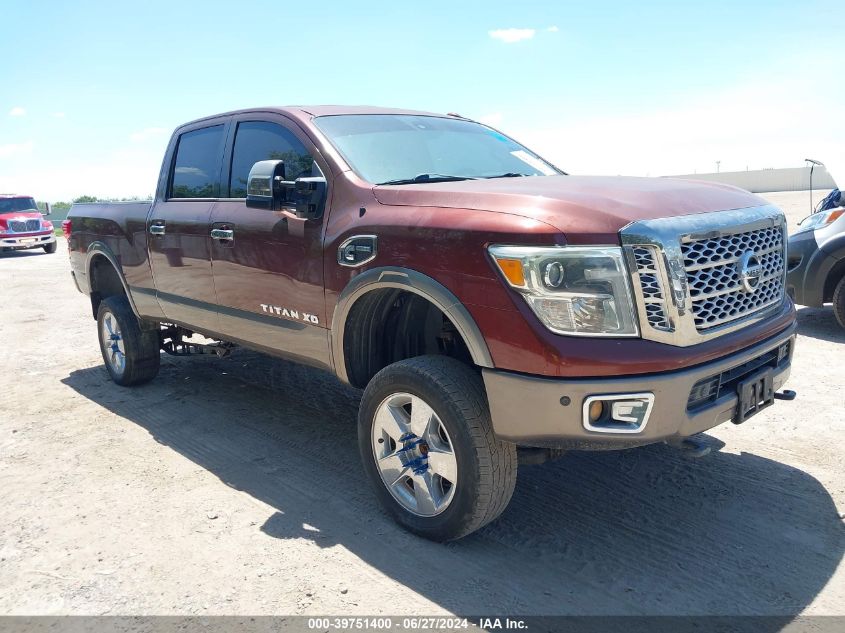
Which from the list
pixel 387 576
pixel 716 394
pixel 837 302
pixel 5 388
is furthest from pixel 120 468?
pixel 837 302

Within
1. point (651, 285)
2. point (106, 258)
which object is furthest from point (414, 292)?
point (106, 258)

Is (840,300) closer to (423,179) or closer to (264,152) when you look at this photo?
(423,179)

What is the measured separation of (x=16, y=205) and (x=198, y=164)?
2229 centimetres

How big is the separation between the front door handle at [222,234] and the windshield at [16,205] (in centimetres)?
2255

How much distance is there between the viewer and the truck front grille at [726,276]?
271 cm

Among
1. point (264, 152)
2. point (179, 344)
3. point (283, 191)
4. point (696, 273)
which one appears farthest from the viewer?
point (179, 344)

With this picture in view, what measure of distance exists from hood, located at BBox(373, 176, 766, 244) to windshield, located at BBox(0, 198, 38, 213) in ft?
78.9

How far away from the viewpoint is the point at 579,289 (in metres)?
2.59

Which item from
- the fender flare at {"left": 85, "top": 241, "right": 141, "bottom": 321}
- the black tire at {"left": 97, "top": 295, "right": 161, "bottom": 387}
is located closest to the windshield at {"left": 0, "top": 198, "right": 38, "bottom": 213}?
the fender flare at {"left": 85, "top": 241, "right": 141, "bottom": 321}

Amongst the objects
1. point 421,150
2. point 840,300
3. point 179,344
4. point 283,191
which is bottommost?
point 840,300

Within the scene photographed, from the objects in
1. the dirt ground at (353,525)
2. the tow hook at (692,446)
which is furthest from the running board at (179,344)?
the tow hook at (692,446)

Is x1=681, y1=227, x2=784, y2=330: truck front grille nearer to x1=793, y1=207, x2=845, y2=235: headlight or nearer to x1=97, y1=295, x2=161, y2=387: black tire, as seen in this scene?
x1=793, y1=207, x2=845, y2=235: headlight

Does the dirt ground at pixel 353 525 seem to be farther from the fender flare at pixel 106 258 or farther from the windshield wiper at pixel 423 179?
the windshield wiper at pixel 423 179

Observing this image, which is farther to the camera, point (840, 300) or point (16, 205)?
point (16, 205)
